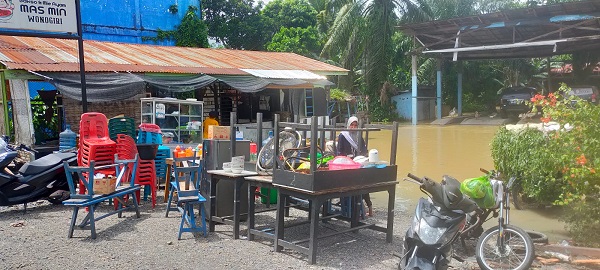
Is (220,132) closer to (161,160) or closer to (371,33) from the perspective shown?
(161,160)

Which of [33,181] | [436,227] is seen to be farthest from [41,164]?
[436,227]

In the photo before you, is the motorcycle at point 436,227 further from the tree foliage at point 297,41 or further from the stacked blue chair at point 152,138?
the tree foliage at point 297,41

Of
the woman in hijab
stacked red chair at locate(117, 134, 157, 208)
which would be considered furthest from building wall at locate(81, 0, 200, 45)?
the woman in hijab

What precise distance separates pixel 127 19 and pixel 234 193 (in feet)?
65.9

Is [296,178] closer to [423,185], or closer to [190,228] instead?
[423,185]

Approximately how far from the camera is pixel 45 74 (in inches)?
423

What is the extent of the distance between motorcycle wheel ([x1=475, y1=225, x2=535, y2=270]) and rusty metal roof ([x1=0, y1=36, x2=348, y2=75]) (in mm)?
9694

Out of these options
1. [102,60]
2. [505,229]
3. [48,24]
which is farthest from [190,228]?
[102,60]

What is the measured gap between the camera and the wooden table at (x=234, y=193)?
18.5 feet

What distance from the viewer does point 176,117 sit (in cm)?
1128

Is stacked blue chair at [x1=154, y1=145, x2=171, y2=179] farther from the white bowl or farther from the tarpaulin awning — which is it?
the white bowl

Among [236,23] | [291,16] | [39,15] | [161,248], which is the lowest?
[161,248]

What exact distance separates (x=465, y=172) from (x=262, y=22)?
866 inches

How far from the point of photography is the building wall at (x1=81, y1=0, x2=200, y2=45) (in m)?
22.3
